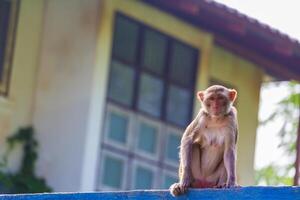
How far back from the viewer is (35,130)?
60.5 ft

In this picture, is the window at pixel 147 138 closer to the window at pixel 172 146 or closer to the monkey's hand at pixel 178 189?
the window at pixel 172 146

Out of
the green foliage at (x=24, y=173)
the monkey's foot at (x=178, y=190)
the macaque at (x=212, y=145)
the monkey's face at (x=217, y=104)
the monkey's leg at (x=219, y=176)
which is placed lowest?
the monkey's foot at (x=178, y=190)

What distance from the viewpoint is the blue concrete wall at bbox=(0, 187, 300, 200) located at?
325 inches

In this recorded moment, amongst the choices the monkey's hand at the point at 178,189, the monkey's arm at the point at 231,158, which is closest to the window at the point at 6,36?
the monkey's arm at the point at 231,158

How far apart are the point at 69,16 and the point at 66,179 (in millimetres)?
2320

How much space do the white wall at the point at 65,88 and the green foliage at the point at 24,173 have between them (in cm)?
13

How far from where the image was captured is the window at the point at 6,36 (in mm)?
18219

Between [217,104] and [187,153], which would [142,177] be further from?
[187,153]

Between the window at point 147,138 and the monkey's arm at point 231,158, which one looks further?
the window at point 147,138

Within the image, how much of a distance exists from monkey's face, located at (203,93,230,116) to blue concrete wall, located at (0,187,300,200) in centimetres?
134

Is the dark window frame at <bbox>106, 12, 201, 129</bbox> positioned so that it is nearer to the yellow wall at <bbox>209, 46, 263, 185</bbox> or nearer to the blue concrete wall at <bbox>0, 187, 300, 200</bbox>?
the yellow wall at <bbox>209, 46, 263, 185</bbox>

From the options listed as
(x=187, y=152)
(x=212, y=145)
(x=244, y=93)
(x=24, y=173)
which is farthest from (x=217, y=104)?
(x=244, y=93)

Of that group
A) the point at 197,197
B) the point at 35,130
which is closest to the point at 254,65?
the point at 35,130

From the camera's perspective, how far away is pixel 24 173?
59.3 feet
